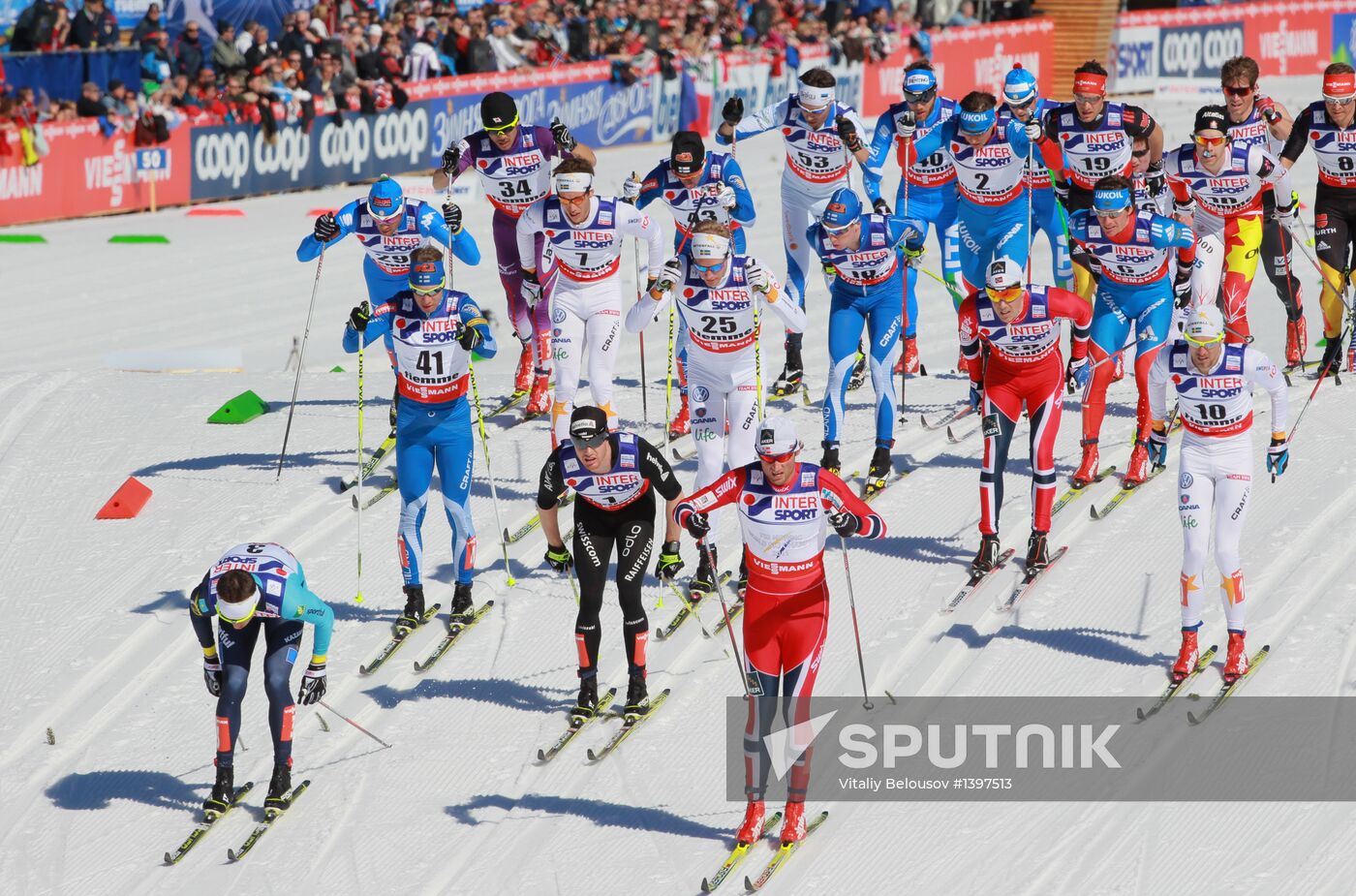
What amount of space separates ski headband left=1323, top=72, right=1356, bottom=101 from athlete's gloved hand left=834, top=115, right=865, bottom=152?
3704mm

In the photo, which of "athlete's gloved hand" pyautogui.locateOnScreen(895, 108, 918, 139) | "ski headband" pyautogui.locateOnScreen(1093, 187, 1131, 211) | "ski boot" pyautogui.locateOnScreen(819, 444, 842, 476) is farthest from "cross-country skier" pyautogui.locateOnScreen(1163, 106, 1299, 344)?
"ski boot" pyautogui.locateOnScreen(819, 444, 842, 476)

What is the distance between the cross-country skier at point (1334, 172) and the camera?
1552 cm

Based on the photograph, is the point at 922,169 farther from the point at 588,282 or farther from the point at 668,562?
the point at 668,562

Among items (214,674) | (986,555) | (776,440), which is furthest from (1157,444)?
(214,674)

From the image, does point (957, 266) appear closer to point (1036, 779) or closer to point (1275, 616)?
point (1275, 616)

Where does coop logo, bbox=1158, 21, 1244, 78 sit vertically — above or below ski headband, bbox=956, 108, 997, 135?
above

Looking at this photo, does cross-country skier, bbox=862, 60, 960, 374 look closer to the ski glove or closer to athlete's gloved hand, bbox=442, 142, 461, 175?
the ski glove

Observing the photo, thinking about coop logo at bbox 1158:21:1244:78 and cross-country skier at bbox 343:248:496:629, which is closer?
cross-country skier at bbox 343:248:496:629

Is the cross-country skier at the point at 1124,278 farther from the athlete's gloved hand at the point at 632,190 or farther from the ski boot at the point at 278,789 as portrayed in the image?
the ski boot at the point at 278,789

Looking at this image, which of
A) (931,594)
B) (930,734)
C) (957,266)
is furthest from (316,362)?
(930,734)

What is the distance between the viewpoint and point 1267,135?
16047 mm

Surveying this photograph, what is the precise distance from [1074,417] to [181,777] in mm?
7921

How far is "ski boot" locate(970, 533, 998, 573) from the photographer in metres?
12.8

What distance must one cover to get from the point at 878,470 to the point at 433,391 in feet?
12.3
